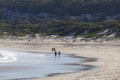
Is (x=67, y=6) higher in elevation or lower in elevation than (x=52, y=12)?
higher

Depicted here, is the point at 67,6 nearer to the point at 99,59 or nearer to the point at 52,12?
the point at 52,12

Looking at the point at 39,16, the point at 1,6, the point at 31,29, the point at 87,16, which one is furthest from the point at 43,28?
the point at 1,6

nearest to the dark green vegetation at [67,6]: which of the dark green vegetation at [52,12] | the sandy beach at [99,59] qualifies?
the dark green vegetation at [52,12]

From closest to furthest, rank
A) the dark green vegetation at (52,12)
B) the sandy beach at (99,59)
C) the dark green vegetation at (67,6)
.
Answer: the sandy beach at (99,59) → the dark green vegetation at (52,12) → the dark green vegetation at (67,6)

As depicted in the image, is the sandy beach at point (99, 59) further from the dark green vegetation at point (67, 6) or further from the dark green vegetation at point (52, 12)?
the dark green vegetation at point (67, 6)

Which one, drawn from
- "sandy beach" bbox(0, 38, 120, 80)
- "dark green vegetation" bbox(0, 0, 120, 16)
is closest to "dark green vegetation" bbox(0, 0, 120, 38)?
"dark green vegetation" bbox(0, 0, 120, 16)

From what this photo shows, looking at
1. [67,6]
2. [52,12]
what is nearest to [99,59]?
[67,6]

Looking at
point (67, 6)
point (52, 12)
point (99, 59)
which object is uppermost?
point (67, 6)

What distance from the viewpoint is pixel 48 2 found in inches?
5714

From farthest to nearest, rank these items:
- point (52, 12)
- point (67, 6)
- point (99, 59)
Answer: point (52, 12) → point (67, 6) → point (99, 59)

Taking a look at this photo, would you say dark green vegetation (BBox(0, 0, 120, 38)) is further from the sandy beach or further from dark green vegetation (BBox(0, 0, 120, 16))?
the sandy beach

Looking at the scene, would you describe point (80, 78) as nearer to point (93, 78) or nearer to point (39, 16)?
point (93, 78)

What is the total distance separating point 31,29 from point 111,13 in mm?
28836

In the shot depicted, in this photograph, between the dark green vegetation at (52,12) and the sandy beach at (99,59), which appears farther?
the dark green vegetation at (52,12)
